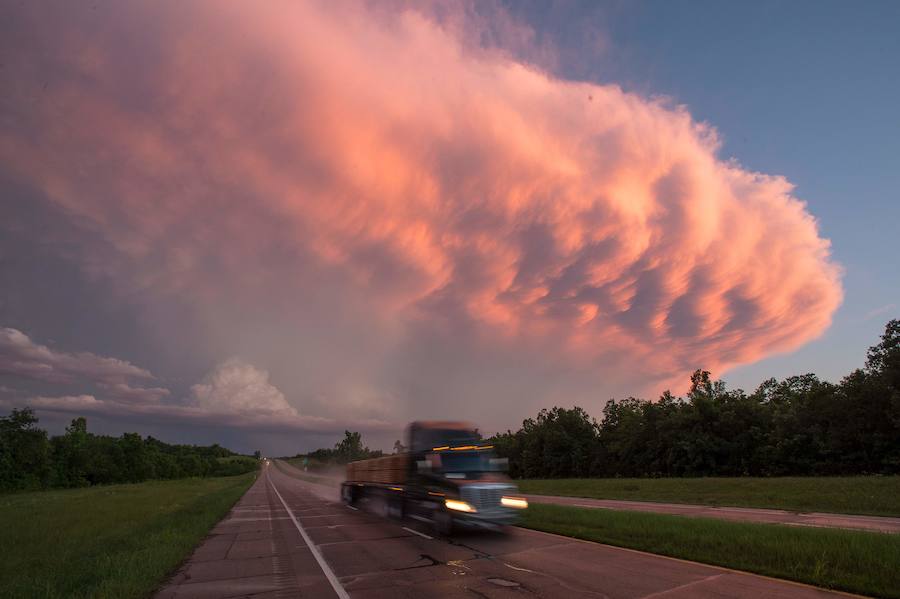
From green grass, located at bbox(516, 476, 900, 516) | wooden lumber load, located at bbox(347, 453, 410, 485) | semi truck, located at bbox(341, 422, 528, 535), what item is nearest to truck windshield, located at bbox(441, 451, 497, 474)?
semi truck, located at bbox(341, 422, 528, 535)

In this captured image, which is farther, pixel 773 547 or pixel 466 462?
pixel 466 462

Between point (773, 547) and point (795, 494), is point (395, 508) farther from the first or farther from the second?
point (795, 494)

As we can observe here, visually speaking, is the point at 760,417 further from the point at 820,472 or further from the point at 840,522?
the point at 840,522

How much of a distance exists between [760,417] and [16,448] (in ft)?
341

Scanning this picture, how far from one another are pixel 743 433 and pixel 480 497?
184ft

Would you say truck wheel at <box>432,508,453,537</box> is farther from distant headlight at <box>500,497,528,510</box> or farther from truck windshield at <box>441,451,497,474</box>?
distant headlight at <box>500,497,528,510</box>

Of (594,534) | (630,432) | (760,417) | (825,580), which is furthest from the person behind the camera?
(630,432)

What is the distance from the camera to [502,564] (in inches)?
433

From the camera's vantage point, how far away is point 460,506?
15.1 meters

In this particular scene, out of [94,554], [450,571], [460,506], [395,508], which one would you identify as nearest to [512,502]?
[460,506]

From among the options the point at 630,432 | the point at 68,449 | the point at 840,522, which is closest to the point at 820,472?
the point at 630,432

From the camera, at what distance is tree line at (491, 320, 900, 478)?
46.8m

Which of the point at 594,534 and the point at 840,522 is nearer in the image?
the point at 594,534

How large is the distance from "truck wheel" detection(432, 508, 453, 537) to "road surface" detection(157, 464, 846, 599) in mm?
336
